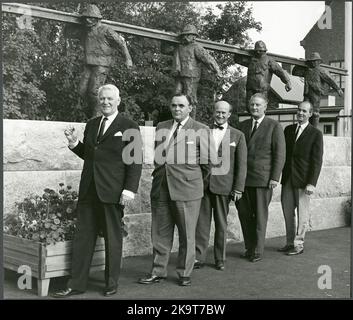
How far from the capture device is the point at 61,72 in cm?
1195

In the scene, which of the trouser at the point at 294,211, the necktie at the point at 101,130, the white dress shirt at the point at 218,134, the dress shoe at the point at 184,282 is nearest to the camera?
the necktie at the point at 101,130

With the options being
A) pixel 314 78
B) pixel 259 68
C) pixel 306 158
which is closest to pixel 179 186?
pixel 306 158

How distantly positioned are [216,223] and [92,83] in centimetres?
225

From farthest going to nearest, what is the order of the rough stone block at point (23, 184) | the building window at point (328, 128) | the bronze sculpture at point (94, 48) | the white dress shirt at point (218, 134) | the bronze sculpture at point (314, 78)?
the building window at point (328, 128)
the bronze sculpture at point (314, 78)
the bronze sculpture at point (94, 48)
the white dress shirt at point (218, 134)
the rough stone block at point (23, 184)

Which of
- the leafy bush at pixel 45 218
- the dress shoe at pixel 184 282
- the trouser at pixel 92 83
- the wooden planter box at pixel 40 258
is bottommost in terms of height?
the dress shoe at pixel 184 282

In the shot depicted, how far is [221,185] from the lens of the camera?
18.9 feet

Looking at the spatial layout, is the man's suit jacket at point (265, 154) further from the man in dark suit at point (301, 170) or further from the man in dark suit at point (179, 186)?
the man in dark suit at point (179, 186)

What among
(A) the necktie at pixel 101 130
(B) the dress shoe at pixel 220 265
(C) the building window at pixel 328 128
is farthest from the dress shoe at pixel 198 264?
(C) the building window at pixel 328 128

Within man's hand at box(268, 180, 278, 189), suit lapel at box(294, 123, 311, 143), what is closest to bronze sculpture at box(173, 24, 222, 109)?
suit lapel at box(294, 123, 311, 143)

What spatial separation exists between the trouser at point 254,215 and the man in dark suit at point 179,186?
1.32 meters

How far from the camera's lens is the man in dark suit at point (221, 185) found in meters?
5.76

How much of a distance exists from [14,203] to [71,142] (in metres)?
1.16

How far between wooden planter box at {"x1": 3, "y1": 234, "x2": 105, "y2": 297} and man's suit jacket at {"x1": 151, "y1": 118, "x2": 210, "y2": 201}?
1.07 meters

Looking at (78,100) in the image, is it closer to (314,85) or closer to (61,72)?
(61,72)
